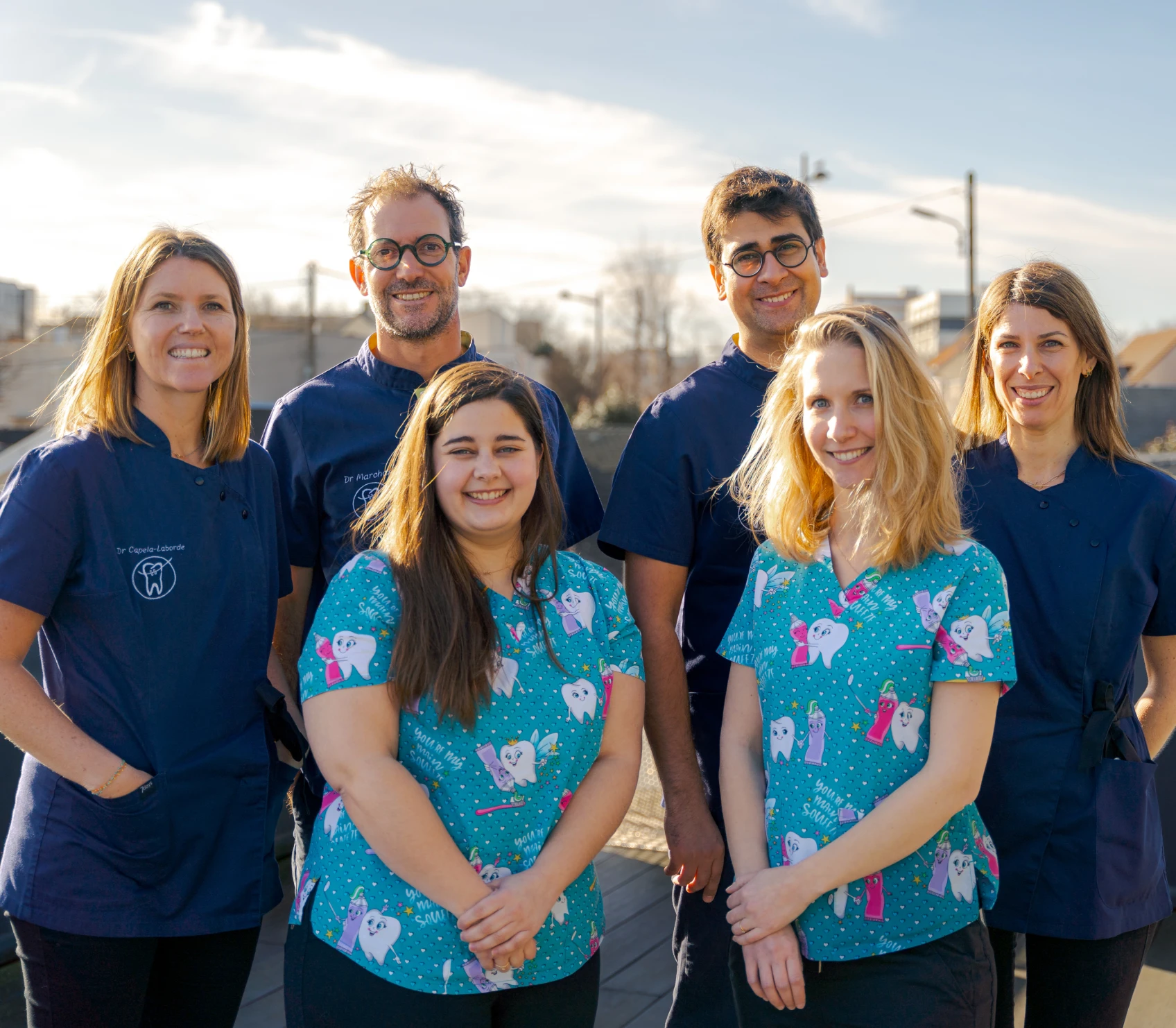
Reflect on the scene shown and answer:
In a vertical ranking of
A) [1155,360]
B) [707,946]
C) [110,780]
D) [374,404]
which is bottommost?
[707,946]

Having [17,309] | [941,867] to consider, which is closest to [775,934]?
[941,867]

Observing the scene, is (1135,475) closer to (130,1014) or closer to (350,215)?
(350,215)

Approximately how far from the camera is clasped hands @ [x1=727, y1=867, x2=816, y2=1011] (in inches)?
64.0

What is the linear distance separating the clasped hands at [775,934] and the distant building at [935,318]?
49.0m

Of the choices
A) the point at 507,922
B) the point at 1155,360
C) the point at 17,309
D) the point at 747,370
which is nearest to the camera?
the point at 507,922

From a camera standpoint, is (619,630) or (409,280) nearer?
(619,630)

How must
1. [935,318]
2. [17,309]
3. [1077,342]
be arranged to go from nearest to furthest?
1. [1077,342]
2. [17,309]
3. [935,318]

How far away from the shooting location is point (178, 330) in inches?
77.6

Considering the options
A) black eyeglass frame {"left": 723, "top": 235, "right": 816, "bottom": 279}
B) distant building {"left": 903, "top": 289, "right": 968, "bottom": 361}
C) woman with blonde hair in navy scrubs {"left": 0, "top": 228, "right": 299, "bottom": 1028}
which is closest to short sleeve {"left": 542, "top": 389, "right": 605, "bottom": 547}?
black eyeglass frame {"left": 723, "top": 235, "right": 816, "bottom": 279}

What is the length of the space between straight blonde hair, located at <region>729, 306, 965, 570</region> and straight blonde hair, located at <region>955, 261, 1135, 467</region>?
41cm

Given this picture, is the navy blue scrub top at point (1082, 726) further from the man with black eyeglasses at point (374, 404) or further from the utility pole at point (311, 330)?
the utility pole at point (311, 330)

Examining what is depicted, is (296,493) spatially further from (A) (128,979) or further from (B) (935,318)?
(B) (935,318)

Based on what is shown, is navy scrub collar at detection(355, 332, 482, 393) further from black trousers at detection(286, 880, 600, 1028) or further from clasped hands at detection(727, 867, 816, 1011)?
clasped hands at detection(727, 867, 816, 1011)

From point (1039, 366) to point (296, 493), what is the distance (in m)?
1.58
